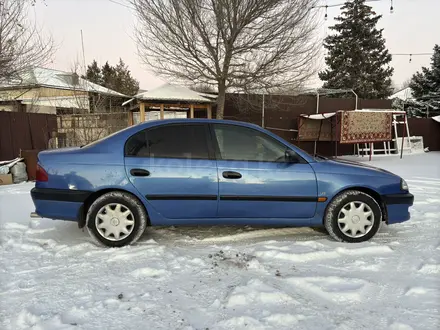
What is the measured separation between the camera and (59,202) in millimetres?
3447

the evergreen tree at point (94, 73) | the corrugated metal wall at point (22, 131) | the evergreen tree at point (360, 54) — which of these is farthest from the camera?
the evergreen tree at point (94, 73)

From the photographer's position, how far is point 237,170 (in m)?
3.46

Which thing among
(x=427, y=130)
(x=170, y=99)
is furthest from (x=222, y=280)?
(x=427, y=130)

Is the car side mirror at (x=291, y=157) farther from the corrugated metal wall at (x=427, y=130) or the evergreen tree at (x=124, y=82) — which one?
the evergreen tree at (x=124, y=82)

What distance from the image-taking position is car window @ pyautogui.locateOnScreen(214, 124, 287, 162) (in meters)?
3.54

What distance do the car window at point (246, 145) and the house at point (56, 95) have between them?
905 centimetres

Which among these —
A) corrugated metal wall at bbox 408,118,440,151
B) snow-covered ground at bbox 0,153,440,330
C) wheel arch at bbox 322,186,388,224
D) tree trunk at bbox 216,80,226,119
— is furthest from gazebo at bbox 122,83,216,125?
corrugated metal wall at bbox 408,118,440,151

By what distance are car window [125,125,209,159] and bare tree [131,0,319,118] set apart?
7004 millimetres

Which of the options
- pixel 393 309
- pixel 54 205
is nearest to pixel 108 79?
pixel 54 205

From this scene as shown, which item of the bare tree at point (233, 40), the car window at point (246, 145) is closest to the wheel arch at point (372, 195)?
the car window at point (246, 145)

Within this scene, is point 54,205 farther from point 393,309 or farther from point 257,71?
point 257,71

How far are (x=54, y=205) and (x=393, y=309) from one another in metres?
3.30

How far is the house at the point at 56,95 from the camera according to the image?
41.6 feet

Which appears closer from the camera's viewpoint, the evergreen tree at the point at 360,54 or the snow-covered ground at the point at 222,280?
the snow-covered ground at the point at 222,280
